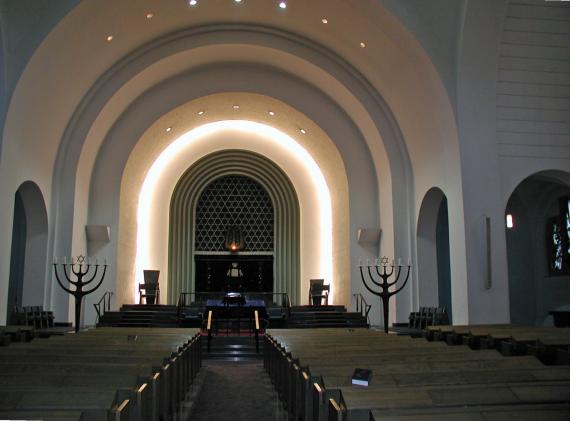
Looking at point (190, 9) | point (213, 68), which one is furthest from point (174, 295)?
point (190, 9)

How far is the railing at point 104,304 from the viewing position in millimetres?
13193

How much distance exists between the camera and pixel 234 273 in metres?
19.9

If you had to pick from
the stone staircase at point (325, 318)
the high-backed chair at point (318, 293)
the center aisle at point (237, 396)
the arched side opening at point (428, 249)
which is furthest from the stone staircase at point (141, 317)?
the arched side opening at point (428, 249)

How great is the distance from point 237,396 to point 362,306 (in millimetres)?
7820

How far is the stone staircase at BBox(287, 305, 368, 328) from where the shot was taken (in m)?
14.0

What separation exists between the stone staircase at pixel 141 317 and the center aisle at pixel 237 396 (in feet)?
14.5

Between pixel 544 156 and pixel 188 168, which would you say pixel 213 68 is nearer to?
pixel 188 168

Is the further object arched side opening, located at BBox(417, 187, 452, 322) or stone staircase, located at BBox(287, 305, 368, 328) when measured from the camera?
stone staircase, located at BBox(287, 305, 368, 328)

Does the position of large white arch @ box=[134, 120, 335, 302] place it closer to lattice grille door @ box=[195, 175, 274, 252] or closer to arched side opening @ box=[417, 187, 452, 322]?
lattice grille door @ box=[195, 175, 274, 252]

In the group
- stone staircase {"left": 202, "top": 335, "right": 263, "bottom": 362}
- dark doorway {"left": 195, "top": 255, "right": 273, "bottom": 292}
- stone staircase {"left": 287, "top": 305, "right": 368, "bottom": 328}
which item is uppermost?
dark doorway {"left": 195, "top": 255, "right": 273, "bottom": 292}

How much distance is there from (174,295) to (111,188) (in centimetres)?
636

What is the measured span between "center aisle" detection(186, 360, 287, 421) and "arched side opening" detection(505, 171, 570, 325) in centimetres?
813

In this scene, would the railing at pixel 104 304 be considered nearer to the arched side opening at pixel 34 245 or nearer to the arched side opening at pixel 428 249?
the arched side opening at pixel 34 245

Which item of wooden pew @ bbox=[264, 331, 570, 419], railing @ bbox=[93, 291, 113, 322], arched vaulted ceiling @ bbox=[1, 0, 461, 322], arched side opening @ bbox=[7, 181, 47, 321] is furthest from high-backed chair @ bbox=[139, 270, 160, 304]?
wooden pew @ bbox=[264, 331, 570, 419]
